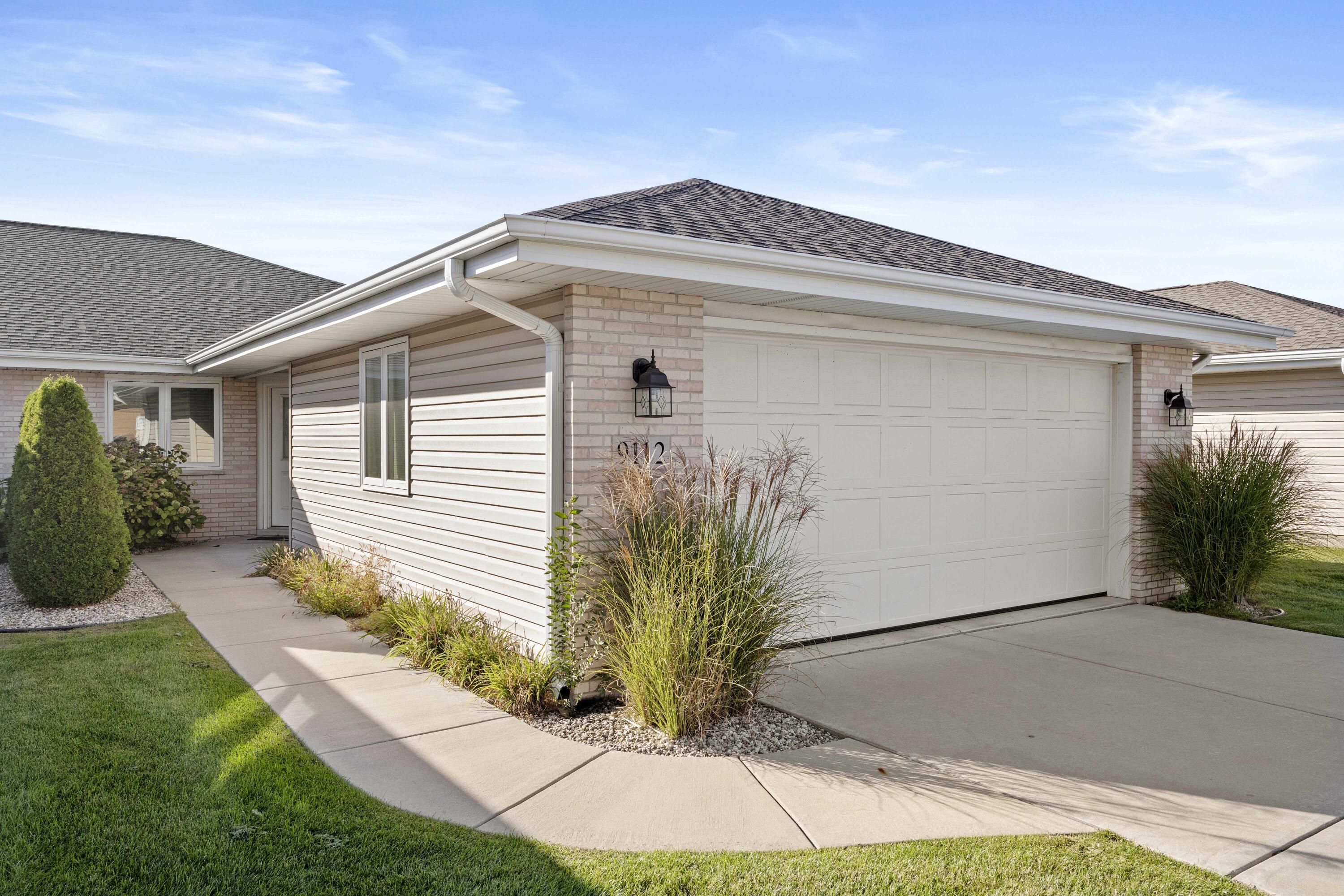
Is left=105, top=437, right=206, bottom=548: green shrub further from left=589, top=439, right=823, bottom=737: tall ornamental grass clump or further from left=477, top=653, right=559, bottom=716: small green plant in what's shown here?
left=589, top=439, right=823, bottom=737: tall ornamental grass clump

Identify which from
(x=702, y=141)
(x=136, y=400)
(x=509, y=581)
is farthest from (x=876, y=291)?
(x=136, y=400)

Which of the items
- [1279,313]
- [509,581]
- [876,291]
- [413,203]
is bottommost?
[509,581]

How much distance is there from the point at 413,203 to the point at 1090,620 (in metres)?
10.4

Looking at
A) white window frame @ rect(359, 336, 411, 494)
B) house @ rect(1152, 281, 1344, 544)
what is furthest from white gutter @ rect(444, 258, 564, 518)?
house @ rect(1152, 281, 1344, 544)

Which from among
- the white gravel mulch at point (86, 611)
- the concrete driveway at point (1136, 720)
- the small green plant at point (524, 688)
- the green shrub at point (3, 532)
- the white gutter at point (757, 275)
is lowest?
the concrete driveway at point (1136, 720)

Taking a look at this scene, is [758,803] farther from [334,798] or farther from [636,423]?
[636,423]

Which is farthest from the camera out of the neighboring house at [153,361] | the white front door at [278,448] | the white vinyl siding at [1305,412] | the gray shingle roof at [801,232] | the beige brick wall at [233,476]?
the white front door at [278,448]

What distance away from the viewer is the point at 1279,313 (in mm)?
13812

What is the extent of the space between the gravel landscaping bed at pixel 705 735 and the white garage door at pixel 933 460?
194cm

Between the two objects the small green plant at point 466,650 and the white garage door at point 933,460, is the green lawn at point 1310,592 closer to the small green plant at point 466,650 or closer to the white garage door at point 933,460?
the white garage door at point 933,460

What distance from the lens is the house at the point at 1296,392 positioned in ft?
39.3

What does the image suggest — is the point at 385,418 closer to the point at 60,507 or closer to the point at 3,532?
the point at 60,507

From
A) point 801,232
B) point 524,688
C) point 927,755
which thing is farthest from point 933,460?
point 524,688

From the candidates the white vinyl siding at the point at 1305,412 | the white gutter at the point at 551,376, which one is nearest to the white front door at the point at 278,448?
the white gutter at the point at 551,376
